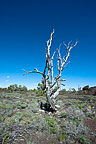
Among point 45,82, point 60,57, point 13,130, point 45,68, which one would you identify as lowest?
point 13,130

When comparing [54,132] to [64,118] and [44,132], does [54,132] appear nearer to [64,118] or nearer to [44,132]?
[44,132]

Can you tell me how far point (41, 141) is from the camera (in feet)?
13.1

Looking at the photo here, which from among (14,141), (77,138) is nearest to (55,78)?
(77,138)

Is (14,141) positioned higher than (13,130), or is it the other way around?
(13,130)

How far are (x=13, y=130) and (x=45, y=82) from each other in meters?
4.12

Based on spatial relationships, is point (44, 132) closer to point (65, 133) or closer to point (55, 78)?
point (65, 133)

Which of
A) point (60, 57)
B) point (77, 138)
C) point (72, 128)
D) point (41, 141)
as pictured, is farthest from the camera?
point (60, 57)

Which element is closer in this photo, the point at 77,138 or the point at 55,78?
the point at 77,138

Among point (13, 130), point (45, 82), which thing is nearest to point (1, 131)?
point (13, 130)

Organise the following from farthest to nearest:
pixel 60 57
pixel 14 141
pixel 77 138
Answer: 1. pixel 60 57
2. pixel 77 138
3. pixel 14 141

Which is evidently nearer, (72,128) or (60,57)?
(72,128)

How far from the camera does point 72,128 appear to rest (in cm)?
Result: 476

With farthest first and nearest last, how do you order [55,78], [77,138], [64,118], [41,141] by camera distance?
[55,78] → [64,118] → [77,138] → [41,141]

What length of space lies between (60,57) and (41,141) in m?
6.43
